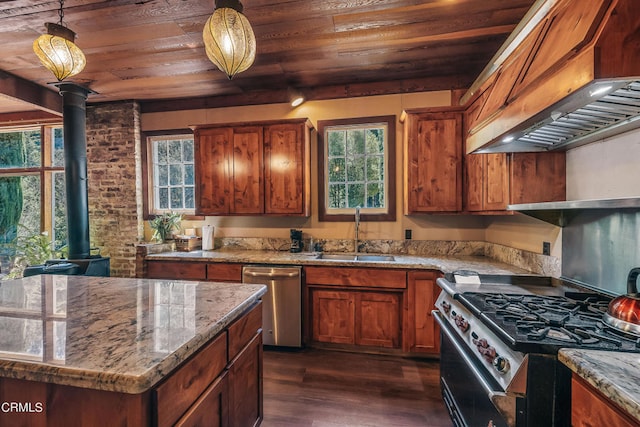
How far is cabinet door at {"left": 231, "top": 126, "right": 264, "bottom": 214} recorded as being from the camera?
10.7 feet

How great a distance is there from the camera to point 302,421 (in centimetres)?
191

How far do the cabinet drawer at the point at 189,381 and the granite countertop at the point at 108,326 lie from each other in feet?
0.18

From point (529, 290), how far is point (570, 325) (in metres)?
0.69

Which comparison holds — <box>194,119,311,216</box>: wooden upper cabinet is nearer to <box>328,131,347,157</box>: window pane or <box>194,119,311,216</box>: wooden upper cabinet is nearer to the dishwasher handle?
<box>328,131,347,157</box>: window pane

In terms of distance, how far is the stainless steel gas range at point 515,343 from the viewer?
101 cm

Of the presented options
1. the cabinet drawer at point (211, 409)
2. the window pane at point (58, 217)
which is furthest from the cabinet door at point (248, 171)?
the window pane at point (58, 217)

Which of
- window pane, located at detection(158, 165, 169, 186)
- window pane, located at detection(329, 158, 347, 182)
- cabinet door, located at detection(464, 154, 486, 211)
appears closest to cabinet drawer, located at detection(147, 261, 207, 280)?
window pane, located at detection(158, 165, 169, 186)

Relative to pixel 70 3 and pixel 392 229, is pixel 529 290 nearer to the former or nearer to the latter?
pixel 392 229

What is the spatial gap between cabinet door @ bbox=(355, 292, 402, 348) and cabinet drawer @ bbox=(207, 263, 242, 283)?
1.23m

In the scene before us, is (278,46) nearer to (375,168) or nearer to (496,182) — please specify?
(375,168)

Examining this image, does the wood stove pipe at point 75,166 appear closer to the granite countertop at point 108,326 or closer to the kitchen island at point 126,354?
the granite countertop at point 108,326

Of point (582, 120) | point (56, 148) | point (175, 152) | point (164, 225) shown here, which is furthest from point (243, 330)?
point (56, 148)

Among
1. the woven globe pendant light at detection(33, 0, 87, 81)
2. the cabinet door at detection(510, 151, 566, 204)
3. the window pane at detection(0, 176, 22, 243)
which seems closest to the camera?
the woven globe pendant light at detection(33, 0, 87, 81)

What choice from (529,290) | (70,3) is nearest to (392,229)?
(529,290)
